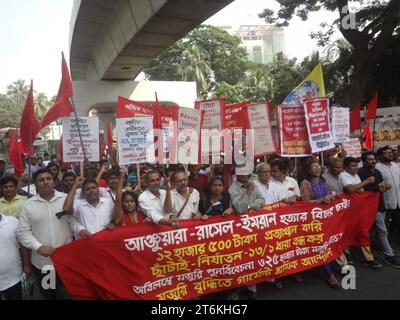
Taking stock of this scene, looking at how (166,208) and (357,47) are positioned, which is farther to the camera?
(357,47)

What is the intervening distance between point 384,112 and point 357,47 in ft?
9.64

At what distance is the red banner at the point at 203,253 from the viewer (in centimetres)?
358

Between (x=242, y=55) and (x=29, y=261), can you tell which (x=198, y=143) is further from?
(x=242, y=55)

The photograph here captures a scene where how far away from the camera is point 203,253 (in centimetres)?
390

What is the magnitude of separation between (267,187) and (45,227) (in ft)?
8.77

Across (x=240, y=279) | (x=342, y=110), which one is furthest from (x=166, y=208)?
(x=342, y=110)

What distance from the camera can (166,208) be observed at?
3.95 m

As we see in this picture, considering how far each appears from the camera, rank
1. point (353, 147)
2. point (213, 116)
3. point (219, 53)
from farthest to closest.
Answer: point (219, 53) < point (353, 147) < point (213, 116)

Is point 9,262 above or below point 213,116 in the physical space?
A: below

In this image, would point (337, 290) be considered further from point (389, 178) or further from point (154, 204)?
point (154, 204)

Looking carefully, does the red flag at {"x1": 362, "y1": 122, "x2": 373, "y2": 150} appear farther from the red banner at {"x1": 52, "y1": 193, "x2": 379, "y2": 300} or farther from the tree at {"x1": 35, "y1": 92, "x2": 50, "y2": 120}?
the tree at {"x1": 35, "y1": 92, "x2": 50, "y2": 120}

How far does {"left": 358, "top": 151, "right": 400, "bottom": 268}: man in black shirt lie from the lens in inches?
198

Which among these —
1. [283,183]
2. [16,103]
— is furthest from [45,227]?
[16,103]

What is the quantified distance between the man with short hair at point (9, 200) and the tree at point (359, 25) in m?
11.0
